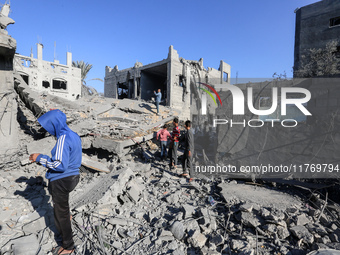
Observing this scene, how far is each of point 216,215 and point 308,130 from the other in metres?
3.96

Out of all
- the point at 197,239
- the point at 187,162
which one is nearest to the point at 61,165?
the point at 197,239

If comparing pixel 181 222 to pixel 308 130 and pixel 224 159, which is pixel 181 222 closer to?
pixel 224 159

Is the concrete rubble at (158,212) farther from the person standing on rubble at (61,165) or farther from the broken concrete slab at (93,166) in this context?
the person standing on rubble at (61,165)

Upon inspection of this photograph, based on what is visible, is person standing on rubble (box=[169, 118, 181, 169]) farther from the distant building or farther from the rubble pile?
the distant building

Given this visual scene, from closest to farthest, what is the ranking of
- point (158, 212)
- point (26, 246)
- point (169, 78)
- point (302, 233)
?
point (26, 246) < point (302, 233) < point (158, 212) < point (169, 78)

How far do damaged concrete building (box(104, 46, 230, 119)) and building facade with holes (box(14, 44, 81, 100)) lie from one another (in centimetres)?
442

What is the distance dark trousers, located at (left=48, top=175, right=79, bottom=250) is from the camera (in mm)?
2371

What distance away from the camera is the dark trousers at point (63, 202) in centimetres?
237

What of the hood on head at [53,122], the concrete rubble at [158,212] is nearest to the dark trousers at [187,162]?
the concrete rubble at [158,212]

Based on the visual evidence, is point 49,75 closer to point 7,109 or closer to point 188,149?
point 7,109

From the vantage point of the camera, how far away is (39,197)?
4004 millimetres

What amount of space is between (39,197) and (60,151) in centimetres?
260

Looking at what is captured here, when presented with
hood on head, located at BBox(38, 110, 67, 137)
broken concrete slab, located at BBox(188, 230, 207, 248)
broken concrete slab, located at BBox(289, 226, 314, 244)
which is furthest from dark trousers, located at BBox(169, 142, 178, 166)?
hood on head, located at BBox(38, 110, 67, 137)

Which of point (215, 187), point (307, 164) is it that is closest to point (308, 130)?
point (307, 164)
